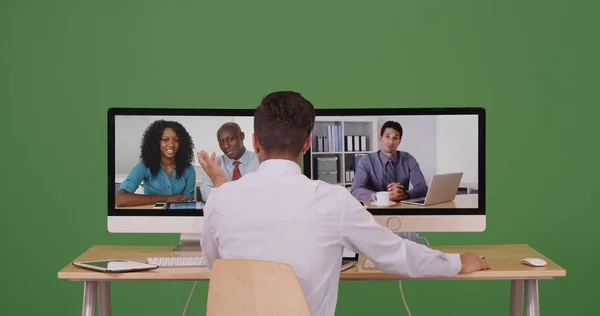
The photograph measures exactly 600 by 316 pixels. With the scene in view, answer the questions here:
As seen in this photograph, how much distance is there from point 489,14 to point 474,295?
53.5 inches

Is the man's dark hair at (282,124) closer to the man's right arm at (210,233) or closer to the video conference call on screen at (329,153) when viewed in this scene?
the man's right arm at (210,233)

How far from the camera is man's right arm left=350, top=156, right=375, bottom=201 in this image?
281 centimetres

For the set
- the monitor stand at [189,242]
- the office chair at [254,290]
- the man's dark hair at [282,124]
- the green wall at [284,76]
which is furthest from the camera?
the green wall at [284,76]

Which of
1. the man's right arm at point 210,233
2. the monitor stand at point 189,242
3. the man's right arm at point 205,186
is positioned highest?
the man's right arm at point 205,186

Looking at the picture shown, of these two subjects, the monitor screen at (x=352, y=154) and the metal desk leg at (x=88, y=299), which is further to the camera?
the monitor screen at (x=352, y=154)

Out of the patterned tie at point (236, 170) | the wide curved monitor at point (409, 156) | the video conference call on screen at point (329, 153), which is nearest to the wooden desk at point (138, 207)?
the video conference call on screen at point (329, 153)

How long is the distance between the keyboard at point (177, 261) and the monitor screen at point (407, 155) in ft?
1.77

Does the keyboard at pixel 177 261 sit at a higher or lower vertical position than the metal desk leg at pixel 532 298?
higher

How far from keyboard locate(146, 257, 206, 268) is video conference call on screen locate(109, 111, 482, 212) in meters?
0.22

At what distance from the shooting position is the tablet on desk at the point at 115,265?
252cm

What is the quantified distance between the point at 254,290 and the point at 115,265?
3.27 ft

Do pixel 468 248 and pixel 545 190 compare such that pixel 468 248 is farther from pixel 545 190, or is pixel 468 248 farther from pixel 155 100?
pixel 155 100

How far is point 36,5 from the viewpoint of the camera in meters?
3.75

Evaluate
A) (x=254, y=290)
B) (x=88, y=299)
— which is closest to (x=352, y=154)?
(x=88, y=299)
